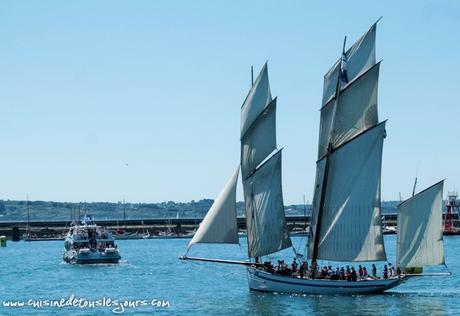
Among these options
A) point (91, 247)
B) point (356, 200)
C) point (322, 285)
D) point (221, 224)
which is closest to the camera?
point (221, 224)

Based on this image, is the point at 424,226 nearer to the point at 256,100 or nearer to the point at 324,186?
the point at 324,186

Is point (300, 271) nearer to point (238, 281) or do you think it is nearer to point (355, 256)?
point (355, 256)

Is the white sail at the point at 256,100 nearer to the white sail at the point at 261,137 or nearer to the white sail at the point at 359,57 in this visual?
the white sail at the point at 261,137

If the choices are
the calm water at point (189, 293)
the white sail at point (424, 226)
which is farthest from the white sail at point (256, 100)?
the calm water at point (189, 293)

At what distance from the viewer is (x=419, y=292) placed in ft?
267

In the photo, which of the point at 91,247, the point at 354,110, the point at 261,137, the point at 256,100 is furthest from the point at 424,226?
the point at 91,247

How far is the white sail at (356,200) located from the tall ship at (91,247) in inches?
2079

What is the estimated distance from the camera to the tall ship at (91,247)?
124750 mm

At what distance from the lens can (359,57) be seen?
76.9 metres

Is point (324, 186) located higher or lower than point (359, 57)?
lower

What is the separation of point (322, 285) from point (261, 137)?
12.0 metres

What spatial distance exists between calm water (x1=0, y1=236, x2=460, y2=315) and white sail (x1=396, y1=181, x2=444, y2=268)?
3309 mm

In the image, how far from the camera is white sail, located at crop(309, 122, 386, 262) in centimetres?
7569

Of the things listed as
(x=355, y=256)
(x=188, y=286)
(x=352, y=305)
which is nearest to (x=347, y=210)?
(x=355, y=256)
